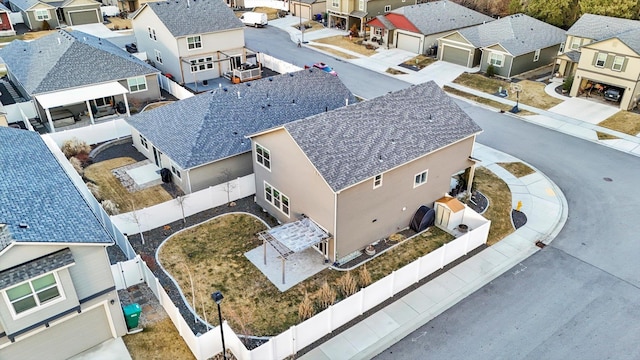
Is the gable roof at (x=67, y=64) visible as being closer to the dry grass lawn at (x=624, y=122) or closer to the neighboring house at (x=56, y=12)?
the neighboring house at (x=56, y=12)

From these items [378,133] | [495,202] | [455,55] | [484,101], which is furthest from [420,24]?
[378,133]

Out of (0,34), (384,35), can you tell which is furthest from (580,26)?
(0,34)

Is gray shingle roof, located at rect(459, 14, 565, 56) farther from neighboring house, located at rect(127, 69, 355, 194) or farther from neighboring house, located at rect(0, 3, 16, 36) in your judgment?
neighboring house, located at rect(0, 3, 16, 36)

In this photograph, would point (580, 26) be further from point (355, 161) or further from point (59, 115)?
point (59, 115)

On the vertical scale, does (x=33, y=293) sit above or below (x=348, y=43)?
above

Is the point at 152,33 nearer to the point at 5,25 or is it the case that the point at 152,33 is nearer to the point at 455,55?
the point at 5,25

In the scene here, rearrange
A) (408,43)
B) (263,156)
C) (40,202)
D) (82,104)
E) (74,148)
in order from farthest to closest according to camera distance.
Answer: (408,43) < (82,104) < (74,148) < (263,156) < (40,202)

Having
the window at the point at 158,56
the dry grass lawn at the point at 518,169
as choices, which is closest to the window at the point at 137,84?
the window at the point at 158,56
